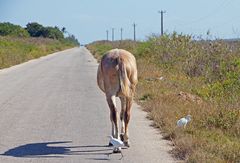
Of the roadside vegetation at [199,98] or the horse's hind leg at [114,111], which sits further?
the horse's hind leg at [114,111]

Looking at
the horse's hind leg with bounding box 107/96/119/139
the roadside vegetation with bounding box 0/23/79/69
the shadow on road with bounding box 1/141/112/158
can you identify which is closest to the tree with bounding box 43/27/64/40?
the roadside vegetation with bounding box 0/23/79/69

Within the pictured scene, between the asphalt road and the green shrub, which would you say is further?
the green shrub

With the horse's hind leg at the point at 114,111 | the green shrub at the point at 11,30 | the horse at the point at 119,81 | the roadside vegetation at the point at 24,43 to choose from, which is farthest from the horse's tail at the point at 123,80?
the green shrub at the point at 11,30

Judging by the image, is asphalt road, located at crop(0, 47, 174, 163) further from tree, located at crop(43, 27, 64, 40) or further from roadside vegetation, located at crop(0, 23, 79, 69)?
tree, located at crop(43, 27, 64, 40)

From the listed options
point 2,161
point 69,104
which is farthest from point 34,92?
point 2,161

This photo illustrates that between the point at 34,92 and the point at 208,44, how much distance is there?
7624 mm

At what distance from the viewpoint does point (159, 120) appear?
10.8 metres

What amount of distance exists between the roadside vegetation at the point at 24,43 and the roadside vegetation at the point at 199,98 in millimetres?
14507

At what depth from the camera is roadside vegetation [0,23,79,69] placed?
41.9 m

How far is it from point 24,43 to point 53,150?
61.0 meters

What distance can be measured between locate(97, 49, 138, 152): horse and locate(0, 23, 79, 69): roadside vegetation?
26.2m

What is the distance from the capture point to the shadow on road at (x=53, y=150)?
8086 mm

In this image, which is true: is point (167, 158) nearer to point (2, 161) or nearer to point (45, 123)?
point (2, 161)

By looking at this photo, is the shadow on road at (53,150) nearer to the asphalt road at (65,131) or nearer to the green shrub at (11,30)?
the asphalt road at (65,131)
